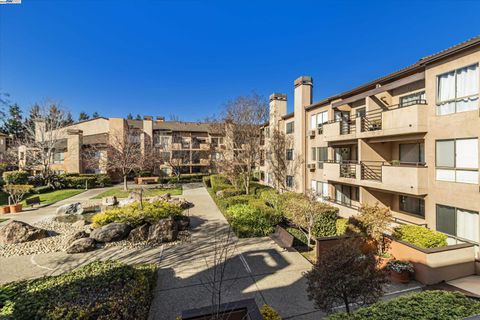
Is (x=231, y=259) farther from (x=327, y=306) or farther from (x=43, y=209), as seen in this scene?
(x=43, y=209)

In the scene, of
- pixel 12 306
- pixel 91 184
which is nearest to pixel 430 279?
pixel 12 306

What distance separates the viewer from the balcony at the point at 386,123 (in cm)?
1119

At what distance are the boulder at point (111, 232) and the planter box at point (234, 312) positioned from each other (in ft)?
29.9

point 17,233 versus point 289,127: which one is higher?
point 289,127

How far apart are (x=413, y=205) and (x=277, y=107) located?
17905 millimetres

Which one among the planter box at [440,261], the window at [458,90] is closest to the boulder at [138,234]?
the planter box at [440,261]

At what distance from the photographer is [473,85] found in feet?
31.0

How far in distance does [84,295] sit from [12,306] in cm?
182

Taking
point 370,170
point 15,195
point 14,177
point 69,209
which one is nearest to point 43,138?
point 14,177

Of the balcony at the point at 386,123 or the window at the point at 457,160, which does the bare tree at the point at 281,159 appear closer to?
the balcony at the point at 386,123

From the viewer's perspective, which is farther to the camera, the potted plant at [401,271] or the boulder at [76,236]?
the boulder at [76,236]

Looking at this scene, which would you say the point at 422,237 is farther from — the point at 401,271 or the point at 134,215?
the point at 134,215

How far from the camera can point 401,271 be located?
832 centimetres

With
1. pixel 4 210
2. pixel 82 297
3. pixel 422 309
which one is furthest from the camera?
pixel 4 210
